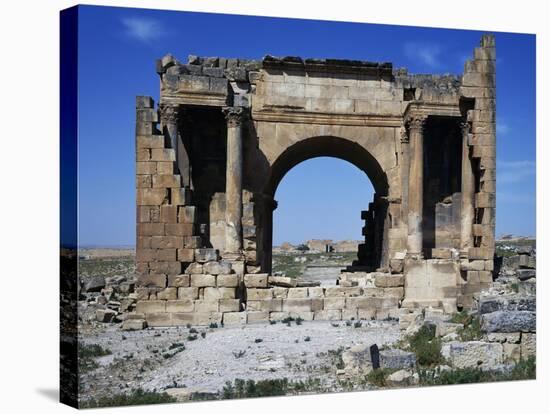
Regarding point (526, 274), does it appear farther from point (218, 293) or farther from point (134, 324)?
point (134, 324)

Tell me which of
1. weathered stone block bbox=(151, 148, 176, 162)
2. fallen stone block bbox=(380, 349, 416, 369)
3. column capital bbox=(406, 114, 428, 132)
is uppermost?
column capital bbox=(406, 114, 428, 132)

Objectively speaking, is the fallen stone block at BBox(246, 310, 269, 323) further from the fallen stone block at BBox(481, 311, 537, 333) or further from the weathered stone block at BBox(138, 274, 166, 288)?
the fallen stone block at BBox(481, 311, 537, 333)

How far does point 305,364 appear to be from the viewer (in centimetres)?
1138

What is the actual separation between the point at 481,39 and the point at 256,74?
5.39 m

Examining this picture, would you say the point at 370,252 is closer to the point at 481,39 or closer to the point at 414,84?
the point at 414,84

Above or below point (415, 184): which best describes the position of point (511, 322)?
below

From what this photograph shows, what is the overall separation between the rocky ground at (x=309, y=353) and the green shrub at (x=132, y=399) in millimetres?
13

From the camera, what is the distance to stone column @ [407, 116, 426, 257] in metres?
16.8

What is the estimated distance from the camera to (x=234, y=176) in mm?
16500

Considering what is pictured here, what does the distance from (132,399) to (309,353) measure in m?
3.02

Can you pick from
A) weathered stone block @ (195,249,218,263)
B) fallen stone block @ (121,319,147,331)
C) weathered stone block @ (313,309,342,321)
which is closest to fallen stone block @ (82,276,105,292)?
fallen stone block @ (121,319,147,331)

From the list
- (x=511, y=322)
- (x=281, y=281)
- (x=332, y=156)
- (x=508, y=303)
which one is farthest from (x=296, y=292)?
(x=332, y=156)

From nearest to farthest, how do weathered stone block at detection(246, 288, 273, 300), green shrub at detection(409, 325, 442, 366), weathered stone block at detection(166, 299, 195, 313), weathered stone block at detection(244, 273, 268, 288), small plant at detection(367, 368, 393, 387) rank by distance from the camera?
small plant at detection(367, 368, 393, 387) → green shrub at detection(409, 325, 442, 366) → weathered stone block at detection(166, 299, 195, 313) → weathered stone block at detection(246, 288, 273, 300) → weathered stone block at detection(244, 273, 268, 288)

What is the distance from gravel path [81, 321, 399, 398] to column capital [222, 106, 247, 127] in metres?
4.64
